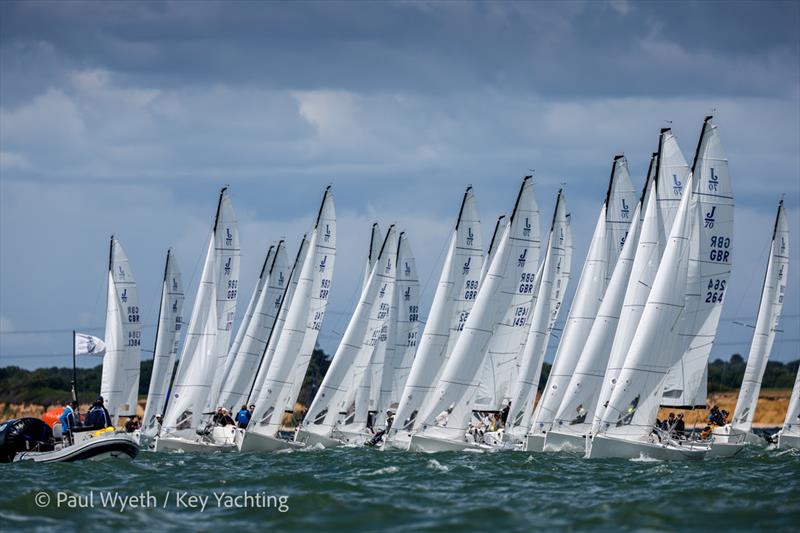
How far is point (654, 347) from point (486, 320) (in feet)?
25.4

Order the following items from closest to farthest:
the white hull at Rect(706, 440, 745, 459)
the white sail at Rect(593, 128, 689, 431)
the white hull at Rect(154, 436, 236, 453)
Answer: the white sail at Rect(593, 128, 689, 431) → the white hull at Rect(706, 440, 745, 459) → the white hull at Rect(154, 436, 236, 453)

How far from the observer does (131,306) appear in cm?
5109

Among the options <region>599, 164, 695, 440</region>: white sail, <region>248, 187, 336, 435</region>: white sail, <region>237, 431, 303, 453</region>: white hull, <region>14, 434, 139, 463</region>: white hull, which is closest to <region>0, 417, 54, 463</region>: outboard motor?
<region>14, 434, 139, 463</region>: white hull

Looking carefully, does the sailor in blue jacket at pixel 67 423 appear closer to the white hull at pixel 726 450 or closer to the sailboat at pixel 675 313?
the sailboat at pixel 675 313

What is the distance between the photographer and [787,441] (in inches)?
2009

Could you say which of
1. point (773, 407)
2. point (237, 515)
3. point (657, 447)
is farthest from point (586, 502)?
point (773, 407)

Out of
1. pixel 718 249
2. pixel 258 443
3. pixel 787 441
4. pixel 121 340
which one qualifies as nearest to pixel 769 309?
pixel 787 441

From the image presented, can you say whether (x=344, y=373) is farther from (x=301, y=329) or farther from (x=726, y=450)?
(x=726, y=450)

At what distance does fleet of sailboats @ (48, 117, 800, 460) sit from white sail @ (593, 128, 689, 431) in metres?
0.05

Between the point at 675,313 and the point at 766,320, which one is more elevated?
the point at 766,320

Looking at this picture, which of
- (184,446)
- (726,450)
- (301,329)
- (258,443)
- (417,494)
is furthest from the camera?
(301,329)

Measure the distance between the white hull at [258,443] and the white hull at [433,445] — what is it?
5716mm

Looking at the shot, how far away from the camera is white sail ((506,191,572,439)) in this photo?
1748 inches

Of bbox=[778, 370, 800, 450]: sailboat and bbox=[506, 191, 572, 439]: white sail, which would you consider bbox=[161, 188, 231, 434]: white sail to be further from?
bbox=[778, 370, 800, 450]: sailboat
